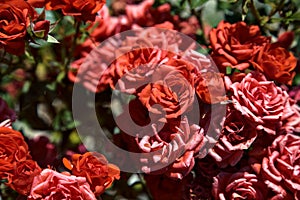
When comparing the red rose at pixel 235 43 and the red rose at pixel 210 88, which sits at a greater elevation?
the red rose at pixel 235 43

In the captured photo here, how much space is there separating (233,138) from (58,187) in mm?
364

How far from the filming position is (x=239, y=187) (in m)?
1.30

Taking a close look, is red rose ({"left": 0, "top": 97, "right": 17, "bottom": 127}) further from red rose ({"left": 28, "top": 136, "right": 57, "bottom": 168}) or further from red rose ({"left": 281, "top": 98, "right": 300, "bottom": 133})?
red rose ({"left": 281, "top": 98, "right": 300, "bottom": 133})

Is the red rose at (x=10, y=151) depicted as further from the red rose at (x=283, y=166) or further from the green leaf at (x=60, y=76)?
the red rose at (x=283, y=166)

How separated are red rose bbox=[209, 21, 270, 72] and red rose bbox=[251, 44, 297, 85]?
0.02 meters

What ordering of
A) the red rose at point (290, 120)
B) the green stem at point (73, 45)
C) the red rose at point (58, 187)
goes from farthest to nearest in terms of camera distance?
the green stem at point (73, 45) < the red rose at point (290, 120) < the red rose at point (58, 187)

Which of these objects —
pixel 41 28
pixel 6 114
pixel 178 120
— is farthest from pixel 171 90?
pixel 6 114

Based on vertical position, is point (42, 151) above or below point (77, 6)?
below

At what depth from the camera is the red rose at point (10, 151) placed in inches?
48.5

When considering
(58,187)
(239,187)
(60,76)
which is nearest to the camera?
(58,187)

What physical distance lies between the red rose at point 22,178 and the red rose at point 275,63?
0.52 m

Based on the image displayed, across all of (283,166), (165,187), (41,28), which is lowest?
(165,187)

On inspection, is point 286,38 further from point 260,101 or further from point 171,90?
point 171,90

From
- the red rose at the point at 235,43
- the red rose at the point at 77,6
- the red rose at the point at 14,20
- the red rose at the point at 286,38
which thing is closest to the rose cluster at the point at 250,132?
the red rose at the point at 235,43
